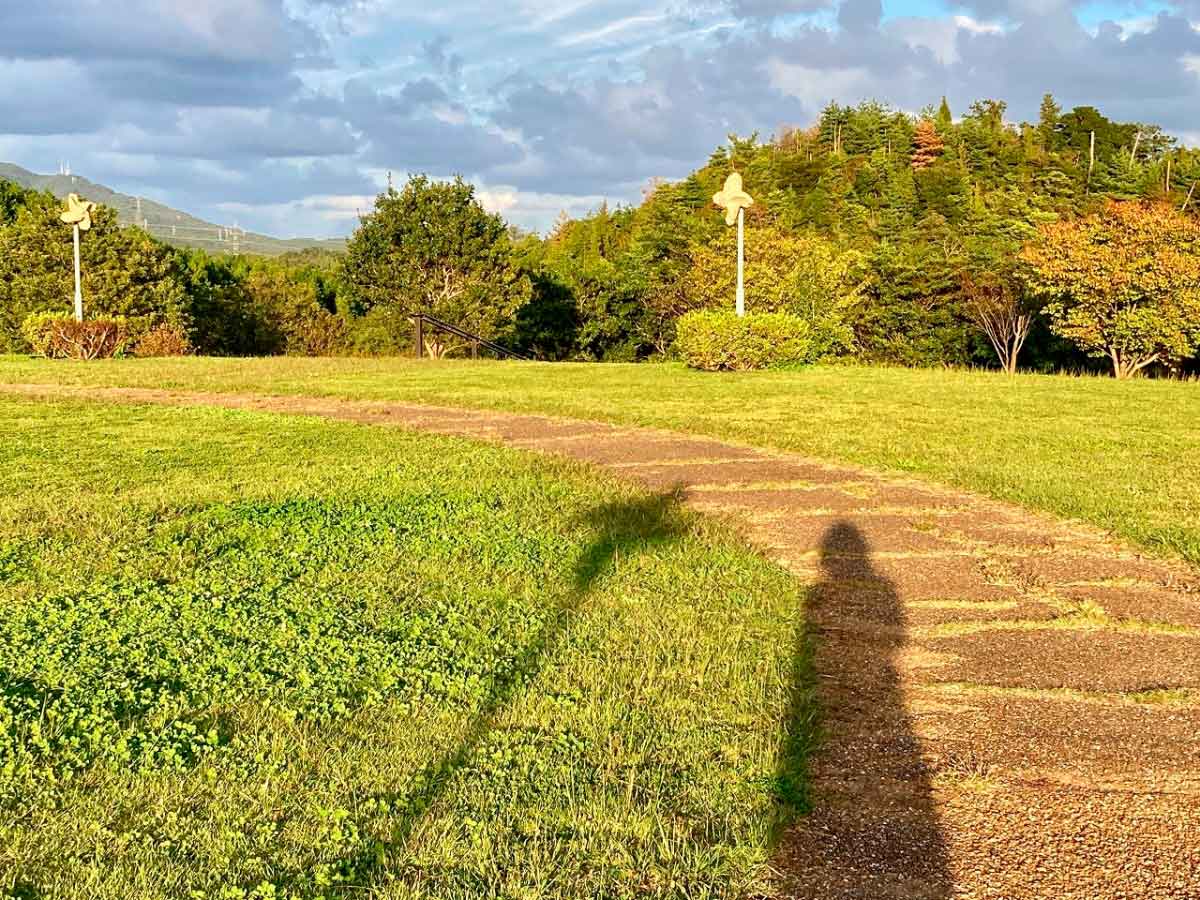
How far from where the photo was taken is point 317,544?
13.8ft

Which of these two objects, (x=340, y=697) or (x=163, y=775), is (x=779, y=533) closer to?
(x=340, y=697)

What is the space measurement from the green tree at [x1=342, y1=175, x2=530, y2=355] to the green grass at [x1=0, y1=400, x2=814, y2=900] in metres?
20.4

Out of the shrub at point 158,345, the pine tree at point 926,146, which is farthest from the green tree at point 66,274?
the pine tree at point 926,146

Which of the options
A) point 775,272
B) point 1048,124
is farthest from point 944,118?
point 775,272

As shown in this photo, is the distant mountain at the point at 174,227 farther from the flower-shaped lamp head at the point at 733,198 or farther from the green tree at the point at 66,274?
the flower-shaped lamp head at the point at 733,198

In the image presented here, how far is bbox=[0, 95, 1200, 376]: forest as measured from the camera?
1775 centimetres

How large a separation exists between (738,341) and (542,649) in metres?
12.5

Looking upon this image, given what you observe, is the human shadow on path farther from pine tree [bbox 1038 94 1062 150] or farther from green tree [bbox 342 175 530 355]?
pine tree [bbox 1038 94 1062 150]

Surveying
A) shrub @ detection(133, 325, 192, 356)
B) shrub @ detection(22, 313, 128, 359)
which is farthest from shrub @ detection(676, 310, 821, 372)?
shrub @ detection(133, 325, 192, 356)

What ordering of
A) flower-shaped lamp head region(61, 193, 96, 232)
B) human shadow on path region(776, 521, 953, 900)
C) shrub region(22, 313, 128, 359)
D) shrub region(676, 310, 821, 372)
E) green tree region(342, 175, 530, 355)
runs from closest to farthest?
human shadow on path region(776, 521, 953, 900), shrub region(676, 310, 821, 372), shrub region(22, 313, 128, 359), flower-shaped lamp head region(61, 193, 96, 232), green tree region(342, 175, 530, 355)

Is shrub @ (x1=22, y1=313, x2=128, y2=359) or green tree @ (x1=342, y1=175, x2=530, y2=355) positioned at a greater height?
green tree @ (x1=342, y1=175, x2=530, y2=355)

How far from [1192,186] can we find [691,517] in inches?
1494

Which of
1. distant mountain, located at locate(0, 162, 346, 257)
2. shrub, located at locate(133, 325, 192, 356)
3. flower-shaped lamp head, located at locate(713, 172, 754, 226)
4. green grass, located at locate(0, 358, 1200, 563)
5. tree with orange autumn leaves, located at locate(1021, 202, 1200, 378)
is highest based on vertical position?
distant mountain, located at locate(0, 162, 346, 257)

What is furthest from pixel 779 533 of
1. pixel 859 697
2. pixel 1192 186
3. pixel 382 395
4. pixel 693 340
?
pixel 1192 186
